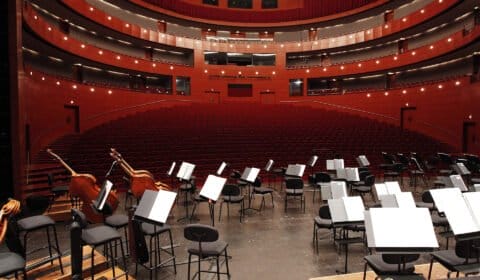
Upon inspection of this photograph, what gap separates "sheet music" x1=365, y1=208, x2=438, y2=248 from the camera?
3414 millimetres

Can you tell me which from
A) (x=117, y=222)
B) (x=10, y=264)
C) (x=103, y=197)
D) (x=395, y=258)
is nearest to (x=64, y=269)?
(x=117, y=222)

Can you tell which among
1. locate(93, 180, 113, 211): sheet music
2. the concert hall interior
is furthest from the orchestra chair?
locate(93, 180, 113, 211): sheet music

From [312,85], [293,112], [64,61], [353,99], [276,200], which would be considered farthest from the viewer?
[312,85]

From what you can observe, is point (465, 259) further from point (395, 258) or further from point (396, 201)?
point (396, 201)

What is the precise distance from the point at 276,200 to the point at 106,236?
5879 mm

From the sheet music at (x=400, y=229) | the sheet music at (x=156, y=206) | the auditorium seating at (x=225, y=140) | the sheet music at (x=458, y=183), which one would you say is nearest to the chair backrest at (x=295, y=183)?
the sheet music at (x=458, y=183)

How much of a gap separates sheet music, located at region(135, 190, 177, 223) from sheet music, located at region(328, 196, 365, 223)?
2151 mm

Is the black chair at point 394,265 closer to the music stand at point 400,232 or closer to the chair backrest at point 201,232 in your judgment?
the music stand at point 400,232

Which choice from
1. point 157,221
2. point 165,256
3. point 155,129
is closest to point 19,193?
point 165,256

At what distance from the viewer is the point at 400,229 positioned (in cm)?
349

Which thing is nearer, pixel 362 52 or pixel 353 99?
pixel 353 99

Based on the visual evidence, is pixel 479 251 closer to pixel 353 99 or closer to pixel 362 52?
pixel 353 99

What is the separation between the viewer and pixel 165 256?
5.41 meters

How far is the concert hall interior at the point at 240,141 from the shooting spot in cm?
447
